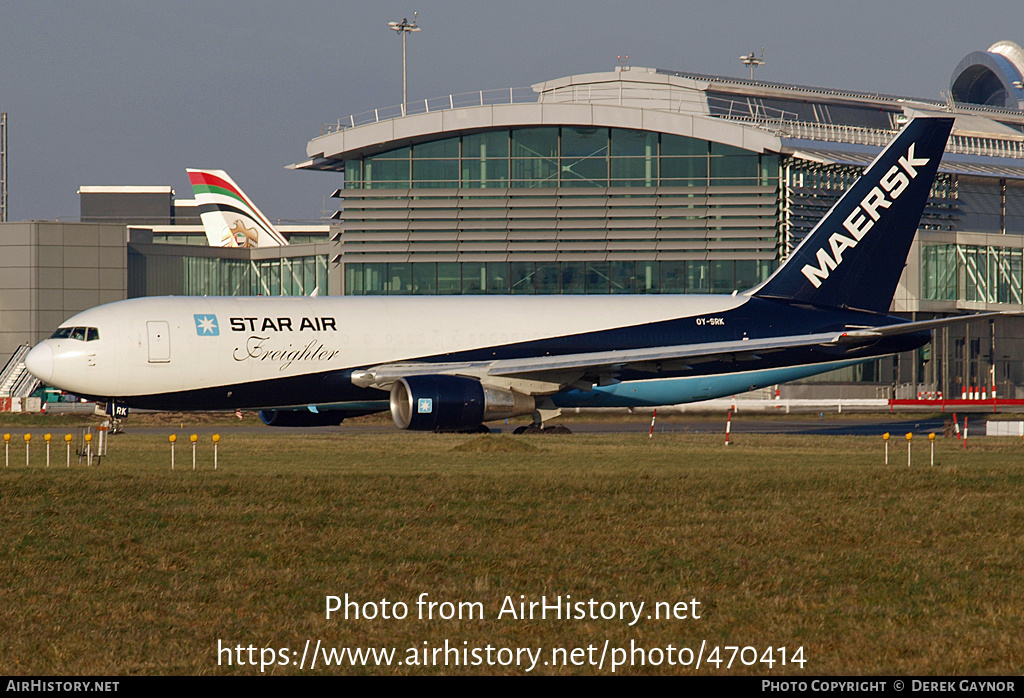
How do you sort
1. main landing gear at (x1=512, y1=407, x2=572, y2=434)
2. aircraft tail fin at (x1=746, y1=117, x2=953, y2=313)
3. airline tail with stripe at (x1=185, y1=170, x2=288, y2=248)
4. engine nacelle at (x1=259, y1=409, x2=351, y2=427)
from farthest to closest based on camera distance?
airline tail with stripe at (x1=185, y1=170, x2=288, y2=248), aircraft tail fin at (x1=746, y1=117, x2=953, y2=313), engine nacelle at (x1=259, y1=409, x2=351, y2=427), main landing gear at (x1=512, y1=407, x2=572, y2=434)

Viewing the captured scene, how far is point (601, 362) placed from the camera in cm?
3294

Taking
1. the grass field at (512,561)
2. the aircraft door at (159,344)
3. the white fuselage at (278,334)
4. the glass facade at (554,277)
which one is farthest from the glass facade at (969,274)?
the aircraft door at (159,344)

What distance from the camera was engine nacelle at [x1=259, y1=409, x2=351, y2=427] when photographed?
35.7 metres

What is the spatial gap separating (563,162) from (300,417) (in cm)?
3014

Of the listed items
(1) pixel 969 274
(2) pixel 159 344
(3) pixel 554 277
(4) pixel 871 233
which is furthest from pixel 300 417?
(1) pixel 969 274

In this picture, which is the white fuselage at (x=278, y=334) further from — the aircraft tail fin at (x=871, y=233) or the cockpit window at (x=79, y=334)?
the aircraft tail fin at (x=871, y=233)

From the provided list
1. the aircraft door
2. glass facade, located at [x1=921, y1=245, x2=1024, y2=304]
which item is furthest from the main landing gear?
glass facade, located at [x1=921, y1=245, x2=1024, y2=304]

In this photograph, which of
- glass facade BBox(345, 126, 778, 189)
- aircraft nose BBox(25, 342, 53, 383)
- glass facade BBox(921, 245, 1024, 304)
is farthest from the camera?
glass facade BBox(921, 245, 1024, 304)

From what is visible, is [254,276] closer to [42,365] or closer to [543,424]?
[42,365]

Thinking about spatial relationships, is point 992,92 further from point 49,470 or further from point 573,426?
point 49,470

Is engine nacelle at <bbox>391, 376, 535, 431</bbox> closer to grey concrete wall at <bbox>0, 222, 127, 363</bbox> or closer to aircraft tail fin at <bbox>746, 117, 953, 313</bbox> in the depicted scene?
aircraft tail fin at <bbox>746, 117, 953, 313</bbox>

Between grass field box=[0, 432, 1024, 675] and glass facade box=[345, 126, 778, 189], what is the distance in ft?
133

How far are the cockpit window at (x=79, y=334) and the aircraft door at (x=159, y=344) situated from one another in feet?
4.77

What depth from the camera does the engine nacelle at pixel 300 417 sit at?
3572 cm
